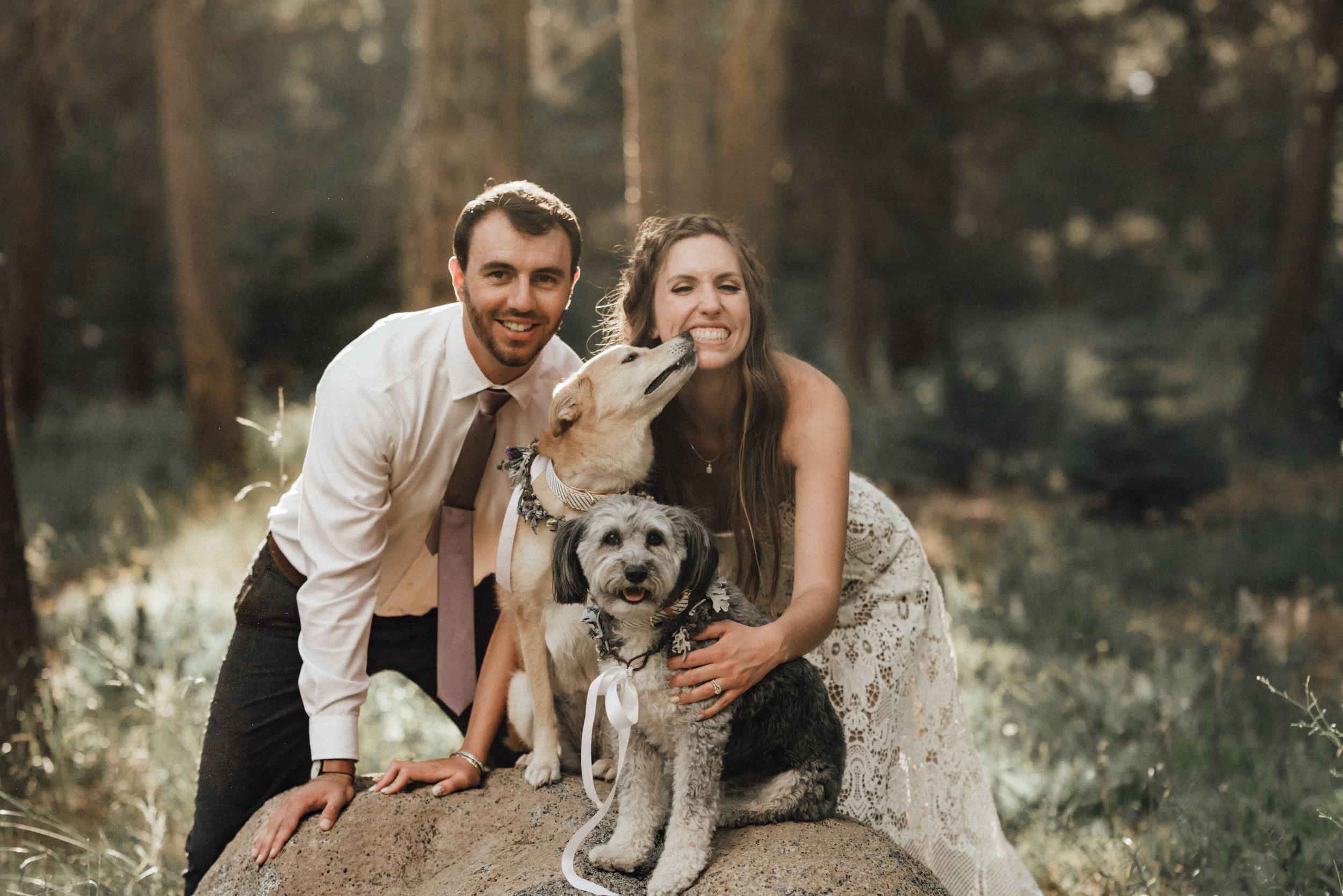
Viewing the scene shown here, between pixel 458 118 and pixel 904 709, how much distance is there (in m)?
4.68

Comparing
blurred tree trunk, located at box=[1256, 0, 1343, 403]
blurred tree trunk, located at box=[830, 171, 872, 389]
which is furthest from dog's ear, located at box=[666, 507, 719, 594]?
blurred tree trunk, located at box=[830, 171, 872, 389]

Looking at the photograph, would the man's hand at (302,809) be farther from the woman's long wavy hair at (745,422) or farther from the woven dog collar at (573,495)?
the woman's long wavy hair at (745,422)

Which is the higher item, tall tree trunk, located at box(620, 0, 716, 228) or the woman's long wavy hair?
tall tree trunk, located at box(620, 0, 716, 228)

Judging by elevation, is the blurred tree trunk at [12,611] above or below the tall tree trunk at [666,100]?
below

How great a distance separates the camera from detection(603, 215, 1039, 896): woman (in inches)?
126

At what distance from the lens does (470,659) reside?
11.0 feet

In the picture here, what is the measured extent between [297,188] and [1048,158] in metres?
19.7

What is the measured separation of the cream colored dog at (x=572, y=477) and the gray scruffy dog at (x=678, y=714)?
0.41m

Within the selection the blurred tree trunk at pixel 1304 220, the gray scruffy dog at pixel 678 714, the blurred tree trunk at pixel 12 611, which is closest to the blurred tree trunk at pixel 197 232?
the blurred tree trunk at pixel 12 611

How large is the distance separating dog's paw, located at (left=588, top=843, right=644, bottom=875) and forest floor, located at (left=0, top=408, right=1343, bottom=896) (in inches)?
66.9

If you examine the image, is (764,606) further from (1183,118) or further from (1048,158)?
(1048,158)

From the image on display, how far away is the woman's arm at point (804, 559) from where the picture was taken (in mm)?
2529

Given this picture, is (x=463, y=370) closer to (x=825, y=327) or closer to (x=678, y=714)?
(x=678, y=714)

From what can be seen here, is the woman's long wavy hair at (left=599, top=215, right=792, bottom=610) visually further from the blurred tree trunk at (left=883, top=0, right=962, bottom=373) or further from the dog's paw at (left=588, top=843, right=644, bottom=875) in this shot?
the blurred tree trunk at (left=883, top=0, right=962, bottom=373)
